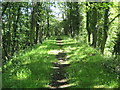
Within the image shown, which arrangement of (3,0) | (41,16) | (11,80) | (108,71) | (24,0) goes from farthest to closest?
(41,16)
(24,0)
(3,0)
(108,71)
(11,80)

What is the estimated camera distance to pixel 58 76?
32.5 ft

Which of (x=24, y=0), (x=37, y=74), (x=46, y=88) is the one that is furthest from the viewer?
(x=24, y=0)

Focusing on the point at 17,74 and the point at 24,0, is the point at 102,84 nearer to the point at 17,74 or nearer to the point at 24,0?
the point at 17,74

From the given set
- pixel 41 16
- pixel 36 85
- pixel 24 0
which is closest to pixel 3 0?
pixel 24 0

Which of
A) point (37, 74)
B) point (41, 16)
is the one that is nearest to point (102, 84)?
point (37, 74)

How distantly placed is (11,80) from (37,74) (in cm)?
179

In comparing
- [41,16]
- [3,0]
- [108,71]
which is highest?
[3,0]

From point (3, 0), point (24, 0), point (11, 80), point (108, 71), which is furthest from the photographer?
point (24, 0)

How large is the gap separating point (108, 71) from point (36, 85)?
4.92 m

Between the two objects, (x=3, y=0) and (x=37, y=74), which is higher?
(x=3, y=0)

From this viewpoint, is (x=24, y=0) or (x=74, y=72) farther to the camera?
(x=24, y=0)

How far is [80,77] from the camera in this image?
9.24 meters

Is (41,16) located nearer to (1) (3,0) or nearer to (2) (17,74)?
(1) (3,0)

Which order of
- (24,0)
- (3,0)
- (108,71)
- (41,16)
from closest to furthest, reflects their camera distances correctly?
(108,71) < (3,0) < (24,0) < (41,16)
